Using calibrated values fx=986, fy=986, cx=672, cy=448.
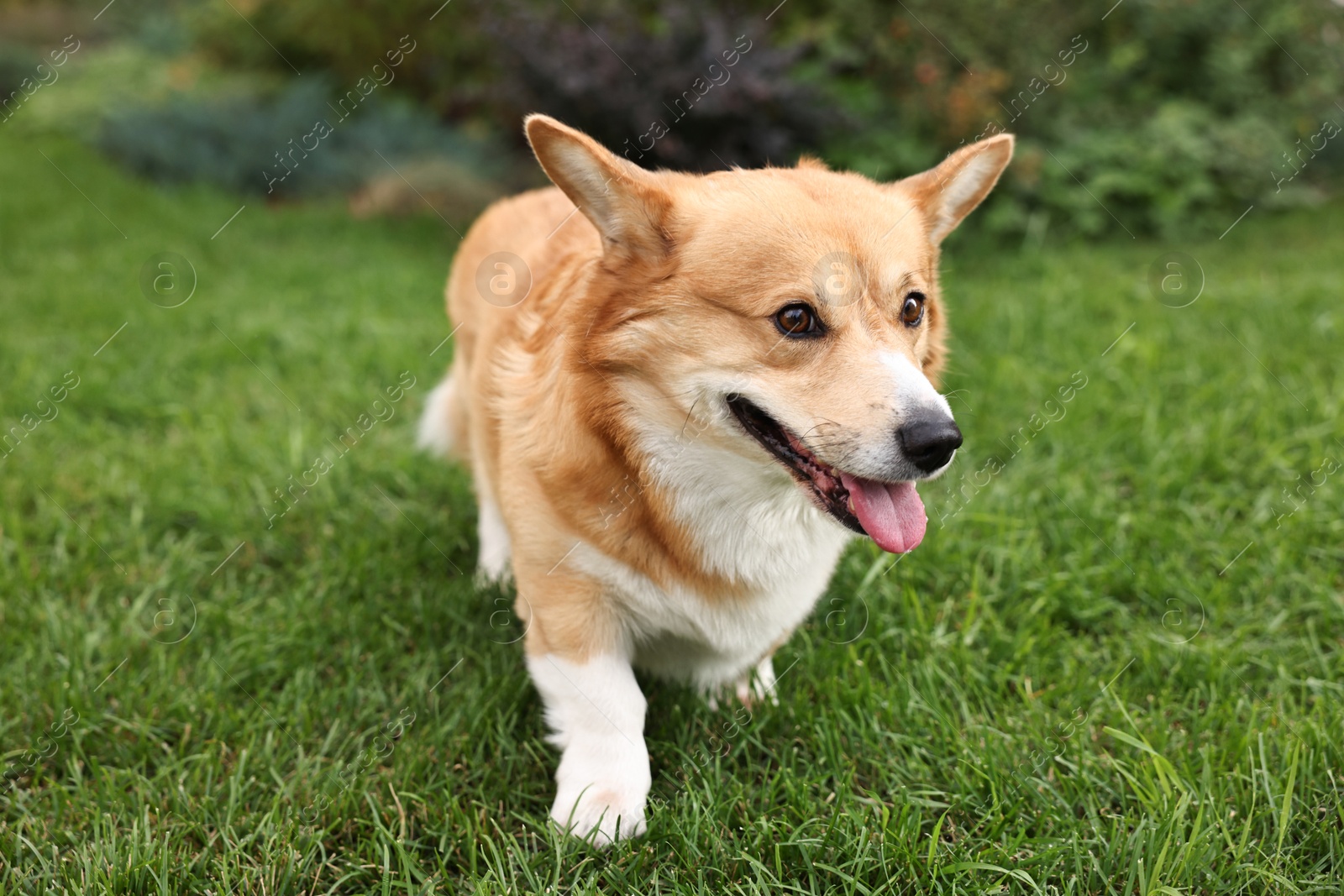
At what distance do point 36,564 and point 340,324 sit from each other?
2.26 meters

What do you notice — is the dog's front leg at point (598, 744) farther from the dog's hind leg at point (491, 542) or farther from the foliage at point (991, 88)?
the foliage at point (991, 88)

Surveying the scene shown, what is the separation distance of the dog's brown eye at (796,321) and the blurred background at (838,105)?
3.86 metres

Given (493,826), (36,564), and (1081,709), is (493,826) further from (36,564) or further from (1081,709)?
(36,564)

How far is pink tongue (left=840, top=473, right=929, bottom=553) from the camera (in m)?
1.96

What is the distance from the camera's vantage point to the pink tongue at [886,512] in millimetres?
1962

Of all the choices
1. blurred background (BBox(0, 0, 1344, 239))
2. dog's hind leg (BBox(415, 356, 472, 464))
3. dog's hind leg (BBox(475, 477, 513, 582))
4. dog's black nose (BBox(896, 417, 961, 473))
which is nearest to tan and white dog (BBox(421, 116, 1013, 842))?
dog's black nose (BBox(896, 417, 961, 473))

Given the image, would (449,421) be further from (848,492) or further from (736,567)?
(848,492)

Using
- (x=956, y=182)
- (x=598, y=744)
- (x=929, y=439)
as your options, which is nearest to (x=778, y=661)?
(x=598, y=744)

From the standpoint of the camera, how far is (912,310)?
2172mm

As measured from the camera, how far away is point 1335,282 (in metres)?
4.92


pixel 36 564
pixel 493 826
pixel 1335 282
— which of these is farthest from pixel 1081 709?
pixel 1335 282

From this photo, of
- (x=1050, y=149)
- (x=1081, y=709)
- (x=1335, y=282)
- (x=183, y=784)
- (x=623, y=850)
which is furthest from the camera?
(x=1050, y=149)

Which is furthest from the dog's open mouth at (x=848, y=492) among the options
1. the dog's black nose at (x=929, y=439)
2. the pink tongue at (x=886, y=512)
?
the dog's black nose at (x=929, y=439)

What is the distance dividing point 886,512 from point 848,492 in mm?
87
